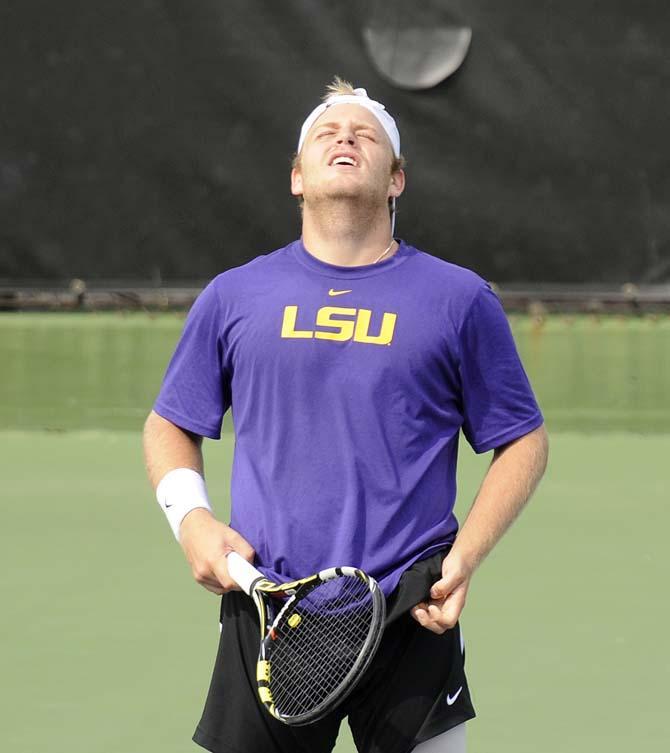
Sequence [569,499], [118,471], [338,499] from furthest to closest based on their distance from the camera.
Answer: [118,471]
[569,499]
[338,499]

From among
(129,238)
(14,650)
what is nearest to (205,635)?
(14,650)

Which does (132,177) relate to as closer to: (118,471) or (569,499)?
(118,471)

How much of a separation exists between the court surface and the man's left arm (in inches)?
39.4

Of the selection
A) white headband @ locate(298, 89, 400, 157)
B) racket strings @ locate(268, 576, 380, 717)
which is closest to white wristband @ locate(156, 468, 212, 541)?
racket strings @ locate(268, 576, 380, 717)

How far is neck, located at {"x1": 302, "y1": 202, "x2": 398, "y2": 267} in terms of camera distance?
2.23 metres

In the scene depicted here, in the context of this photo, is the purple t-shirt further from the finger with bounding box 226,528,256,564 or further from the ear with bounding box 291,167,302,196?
the ear with bounding box 291,167,302,196

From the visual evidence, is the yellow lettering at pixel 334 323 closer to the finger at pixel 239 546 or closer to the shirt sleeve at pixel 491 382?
the shirt sleeve at pixel 491 382

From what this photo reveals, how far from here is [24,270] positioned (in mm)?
6062

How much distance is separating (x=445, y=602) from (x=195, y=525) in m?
0.38

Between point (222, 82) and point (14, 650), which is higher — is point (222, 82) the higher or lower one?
the higher one

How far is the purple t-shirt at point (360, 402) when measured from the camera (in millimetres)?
2127

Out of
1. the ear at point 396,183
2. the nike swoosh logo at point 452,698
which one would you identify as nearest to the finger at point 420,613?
the nike swoosh logo at point 452,698

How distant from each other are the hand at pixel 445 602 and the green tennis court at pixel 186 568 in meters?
1.07

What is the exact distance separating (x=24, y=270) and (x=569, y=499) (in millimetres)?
2424
